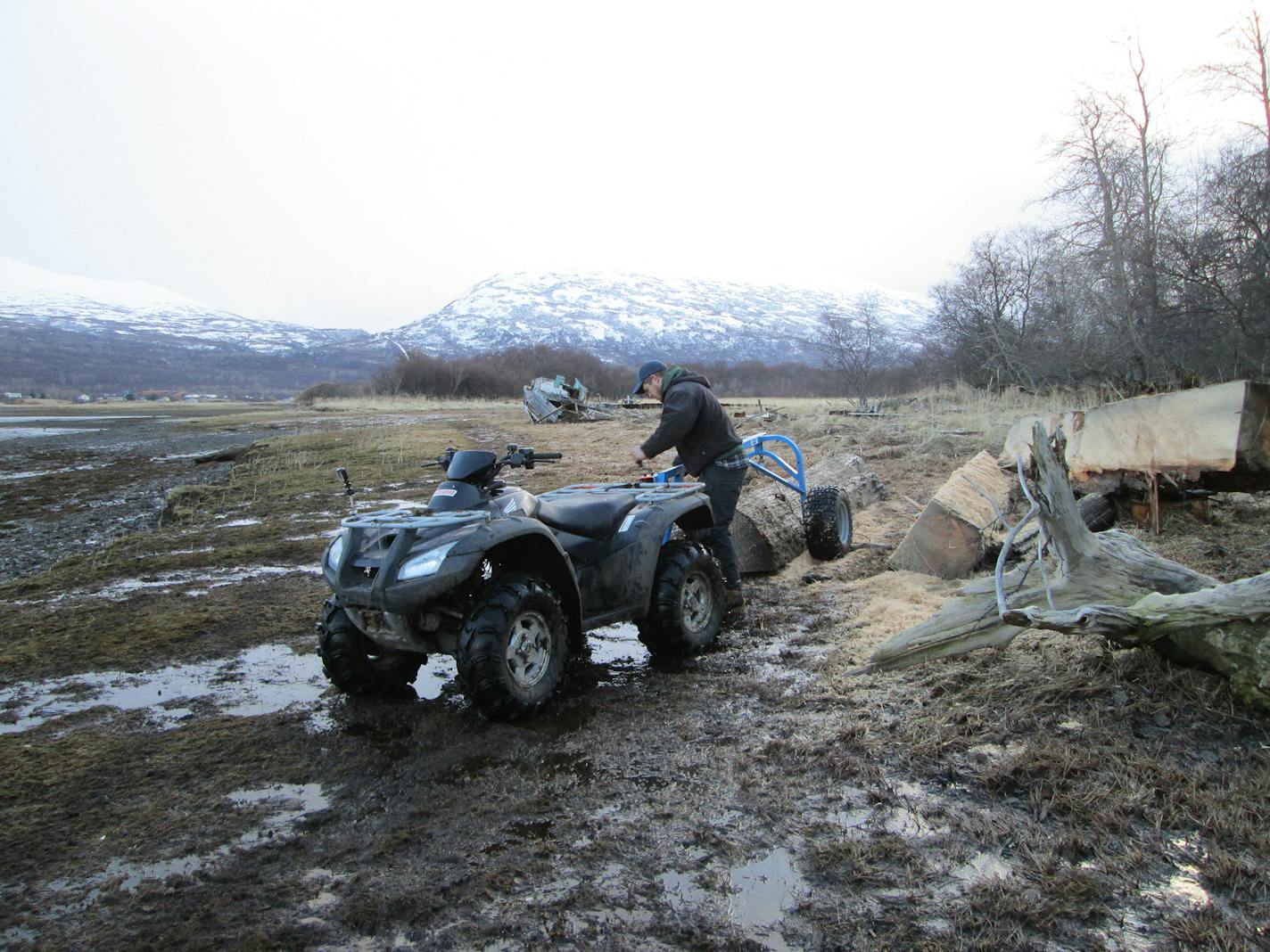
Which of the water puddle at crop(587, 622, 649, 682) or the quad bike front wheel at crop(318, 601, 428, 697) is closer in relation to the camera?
the quad bike front wheel at crop(318, 601, 428, 697)

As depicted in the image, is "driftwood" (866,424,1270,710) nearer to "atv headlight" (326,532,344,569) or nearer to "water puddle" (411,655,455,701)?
"water puddle" (411,655,455,701)

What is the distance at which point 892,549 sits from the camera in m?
8.06

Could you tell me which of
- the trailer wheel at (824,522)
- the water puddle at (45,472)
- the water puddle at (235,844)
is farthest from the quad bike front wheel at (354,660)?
the water puddle at (45,472)

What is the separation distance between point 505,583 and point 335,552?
94 cm

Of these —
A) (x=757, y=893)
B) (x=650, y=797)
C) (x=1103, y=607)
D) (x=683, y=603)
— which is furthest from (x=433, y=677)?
(x=1103, y=607)

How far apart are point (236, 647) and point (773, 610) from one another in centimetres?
399

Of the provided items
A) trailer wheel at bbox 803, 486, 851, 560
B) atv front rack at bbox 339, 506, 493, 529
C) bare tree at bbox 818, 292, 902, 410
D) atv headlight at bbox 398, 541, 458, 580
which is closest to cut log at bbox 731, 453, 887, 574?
trailer wheel at bbox 803, 486, 851, 560

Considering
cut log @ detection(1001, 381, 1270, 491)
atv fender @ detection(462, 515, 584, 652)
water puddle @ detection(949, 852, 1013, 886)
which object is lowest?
water puddle @ detection(949, 852, 1013, 886)

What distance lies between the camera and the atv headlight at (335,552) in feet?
14.5

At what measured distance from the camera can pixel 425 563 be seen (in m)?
4.11

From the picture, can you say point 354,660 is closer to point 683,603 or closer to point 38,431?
point 683,603

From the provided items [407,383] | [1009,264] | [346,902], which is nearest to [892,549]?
[346,902]

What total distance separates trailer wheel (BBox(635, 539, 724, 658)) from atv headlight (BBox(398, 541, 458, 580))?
1719 mm

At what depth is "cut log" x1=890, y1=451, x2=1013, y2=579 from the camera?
6734 mm
